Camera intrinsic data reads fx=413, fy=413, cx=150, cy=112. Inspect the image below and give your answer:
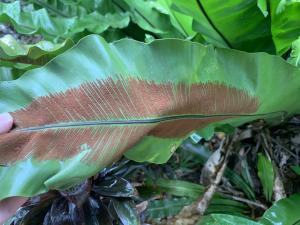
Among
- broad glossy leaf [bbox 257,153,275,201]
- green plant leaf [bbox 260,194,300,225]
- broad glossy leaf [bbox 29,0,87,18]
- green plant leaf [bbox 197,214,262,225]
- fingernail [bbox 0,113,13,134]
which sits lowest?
broad glossy leaf [bbox 257,153,275,201]

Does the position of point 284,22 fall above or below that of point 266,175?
above

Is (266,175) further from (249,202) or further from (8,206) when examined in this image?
(8,206)

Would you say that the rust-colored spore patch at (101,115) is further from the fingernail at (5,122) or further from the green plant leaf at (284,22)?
the green plant leaf at (284,22)

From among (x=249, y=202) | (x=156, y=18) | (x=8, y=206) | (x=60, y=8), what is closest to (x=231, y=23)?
(x=156, y=18)

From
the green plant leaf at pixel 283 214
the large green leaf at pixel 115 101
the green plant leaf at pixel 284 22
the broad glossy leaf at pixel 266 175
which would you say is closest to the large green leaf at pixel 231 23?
the green plant leaf at pixel 284 22

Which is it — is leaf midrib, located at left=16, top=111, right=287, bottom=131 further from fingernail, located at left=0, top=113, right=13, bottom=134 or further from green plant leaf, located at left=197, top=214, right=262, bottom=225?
green plant leaf, located at left=197, top=214, right=262, bottom=225

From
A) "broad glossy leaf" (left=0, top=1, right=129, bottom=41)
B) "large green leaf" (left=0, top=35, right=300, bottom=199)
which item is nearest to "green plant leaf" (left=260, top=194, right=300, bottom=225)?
"large green leaf" (left=0, top=35, right=300, bottom=199)
